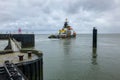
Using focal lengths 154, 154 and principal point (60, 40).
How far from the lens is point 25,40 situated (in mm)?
41531

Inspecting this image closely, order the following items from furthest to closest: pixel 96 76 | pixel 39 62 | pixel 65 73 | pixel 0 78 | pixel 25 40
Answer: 1. pixel 25 40
2. pixel 65 73
3. pixel 96 76
4. pixel 39 62
5. pixel 0 78

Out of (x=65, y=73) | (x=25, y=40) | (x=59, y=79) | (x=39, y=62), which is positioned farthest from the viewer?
(x=25, y=40)

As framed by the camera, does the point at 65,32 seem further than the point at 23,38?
Yes

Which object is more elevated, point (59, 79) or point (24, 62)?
point (24, 62)

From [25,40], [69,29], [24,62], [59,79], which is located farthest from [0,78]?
[69,29]

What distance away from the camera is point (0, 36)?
138 ft

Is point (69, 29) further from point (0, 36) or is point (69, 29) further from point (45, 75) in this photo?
point (45, 75)

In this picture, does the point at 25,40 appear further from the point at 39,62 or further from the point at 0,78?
the point at 0,78

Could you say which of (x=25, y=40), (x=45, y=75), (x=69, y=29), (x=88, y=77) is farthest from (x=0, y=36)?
(x=69, y=29)

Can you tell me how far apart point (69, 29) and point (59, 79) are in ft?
270

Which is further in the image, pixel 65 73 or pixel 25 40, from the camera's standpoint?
pixel 25 40

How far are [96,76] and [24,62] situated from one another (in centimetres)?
940

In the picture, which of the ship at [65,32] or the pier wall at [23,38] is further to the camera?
the ship at [65,32]

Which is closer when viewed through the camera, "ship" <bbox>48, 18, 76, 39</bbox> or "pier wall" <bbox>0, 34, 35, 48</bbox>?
"pier wall" <bbox>0, 34, 35, 48</bbox>
